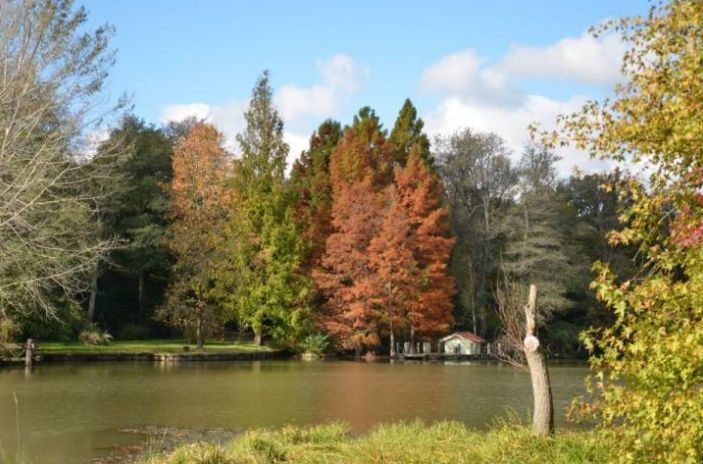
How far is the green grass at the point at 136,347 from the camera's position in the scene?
30.8 metres

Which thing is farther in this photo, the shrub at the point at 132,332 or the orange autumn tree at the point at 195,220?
the shrub at the point at 132,332

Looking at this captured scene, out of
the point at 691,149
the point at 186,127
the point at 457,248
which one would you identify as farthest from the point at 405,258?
the point at 691,149

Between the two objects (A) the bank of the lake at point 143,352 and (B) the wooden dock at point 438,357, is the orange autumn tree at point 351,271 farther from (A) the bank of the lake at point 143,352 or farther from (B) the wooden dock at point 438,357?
(A) the bank of the lake at point 143,352

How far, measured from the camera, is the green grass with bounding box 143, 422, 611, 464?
328 inches

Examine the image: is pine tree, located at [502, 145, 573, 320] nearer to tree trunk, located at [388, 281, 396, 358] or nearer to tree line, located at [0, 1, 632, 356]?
tree line, located at [0, 1, 632, 356]

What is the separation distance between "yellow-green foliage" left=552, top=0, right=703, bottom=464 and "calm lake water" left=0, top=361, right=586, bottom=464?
26.7 feet

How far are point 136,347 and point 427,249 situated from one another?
14678 millimetres

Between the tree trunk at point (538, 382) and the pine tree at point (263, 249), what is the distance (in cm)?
2679

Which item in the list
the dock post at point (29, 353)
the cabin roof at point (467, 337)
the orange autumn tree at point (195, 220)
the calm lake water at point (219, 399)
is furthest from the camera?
the cabin roof at point (467, 337)

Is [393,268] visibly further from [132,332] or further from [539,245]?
[132,332]

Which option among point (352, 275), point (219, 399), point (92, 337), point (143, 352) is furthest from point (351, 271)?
point (219, 399)

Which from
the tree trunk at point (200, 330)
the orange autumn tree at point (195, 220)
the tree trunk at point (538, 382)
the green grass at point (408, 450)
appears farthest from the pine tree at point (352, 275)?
the tree trunk at point (538, 382)

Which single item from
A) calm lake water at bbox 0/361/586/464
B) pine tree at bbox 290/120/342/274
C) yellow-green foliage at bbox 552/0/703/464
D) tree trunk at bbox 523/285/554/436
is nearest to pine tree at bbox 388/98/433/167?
pine tree at bbox 290/120/342/274

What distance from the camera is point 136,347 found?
33.3 metres
